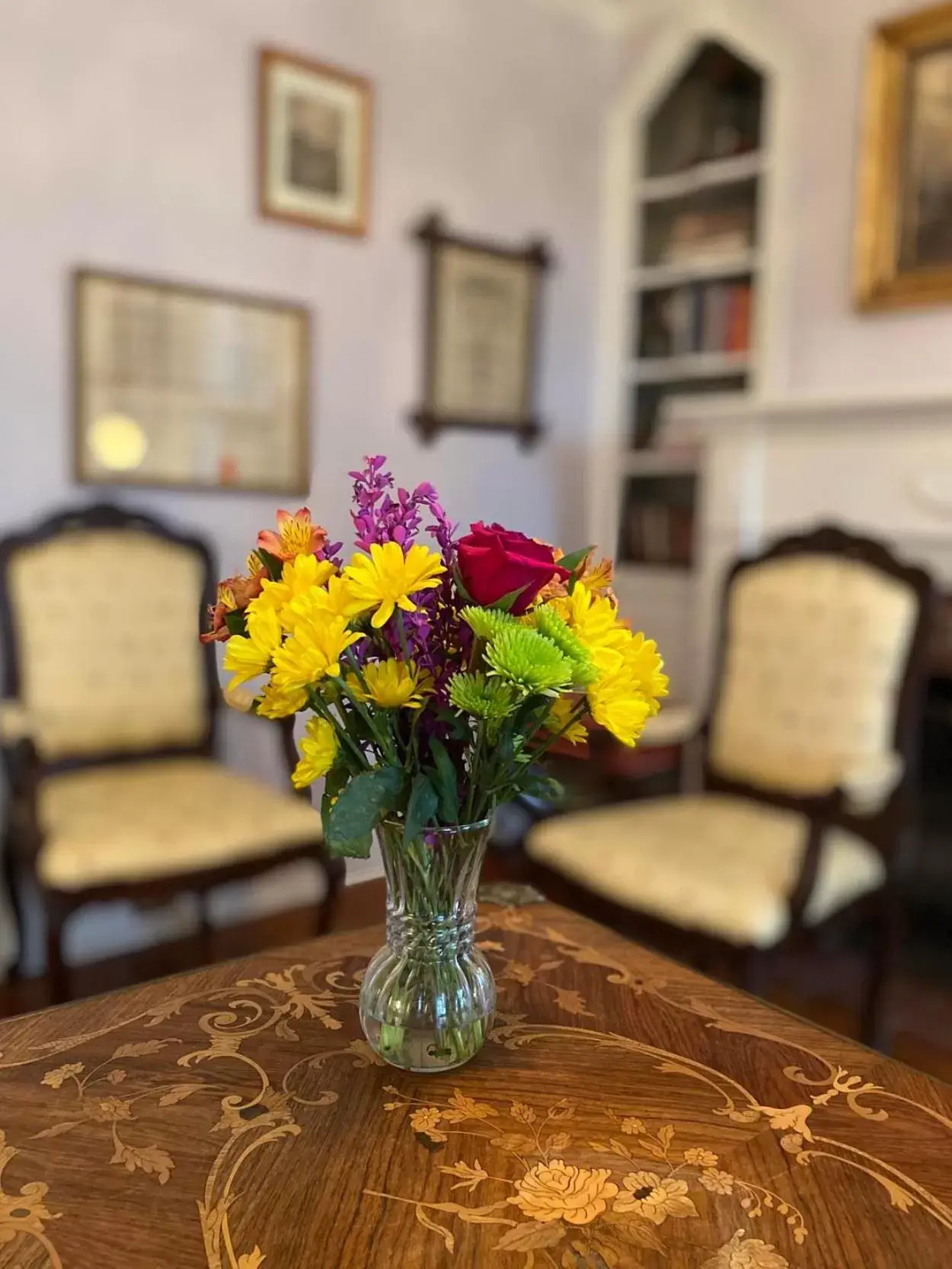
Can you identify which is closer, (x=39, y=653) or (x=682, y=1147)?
(x=682, y=1147)

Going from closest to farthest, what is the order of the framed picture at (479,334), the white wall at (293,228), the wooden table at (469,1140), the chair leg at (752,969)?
the wooden table at (469,1140) → the chair leg at (752,969) → the white wall at (293,228) → the framed picture at (479,334)

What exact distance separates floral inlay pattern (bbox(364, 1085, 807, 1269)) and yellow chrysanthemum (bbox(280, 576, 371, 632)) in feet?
1.48

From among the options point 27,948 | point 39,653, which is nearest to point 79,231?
point 39,653

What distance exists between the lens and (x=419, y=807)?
88 cm

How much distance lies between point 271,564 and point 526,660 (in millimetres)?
252

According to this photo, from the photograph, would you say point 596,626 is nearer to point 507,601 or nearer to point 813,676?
point 507,601

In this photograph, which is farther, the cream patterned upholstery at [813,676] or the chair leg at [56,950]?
the cream patterned upholstery at [813,676]

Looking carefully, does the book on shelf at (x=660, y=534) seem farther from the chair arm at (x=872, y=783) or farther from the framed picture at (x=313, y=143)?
the chair arm at (x=872, y=783)

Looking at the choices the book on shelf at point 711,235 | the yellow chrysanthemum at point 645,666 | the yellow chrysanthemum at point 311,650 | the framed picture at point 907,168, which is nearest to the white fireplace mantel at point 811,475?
the framed picture at point 907,168

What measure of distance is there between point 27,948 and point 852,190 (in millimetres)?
2791

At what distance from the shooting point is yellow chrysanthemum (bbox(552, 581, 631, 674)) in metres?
0.89

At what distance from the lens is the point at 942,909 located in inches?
106

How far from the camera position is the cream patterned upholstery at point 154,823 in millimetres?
1881

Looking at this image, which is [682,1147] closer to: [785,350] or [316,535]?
[316,535]
